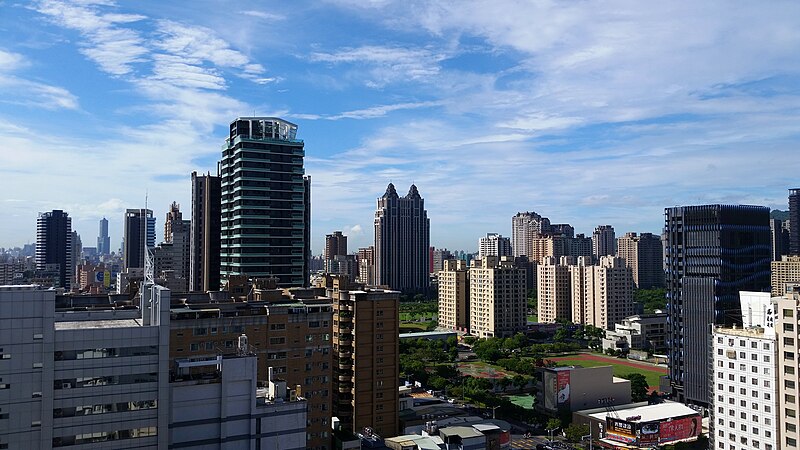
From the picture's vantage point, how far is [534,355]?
11006 centimetres

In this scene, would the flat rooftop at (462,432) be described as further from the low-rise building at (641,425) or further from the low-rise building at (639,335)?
the low-rise building at (639,335)

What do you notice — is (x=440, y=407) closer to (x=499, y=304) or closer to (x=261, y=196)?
(x=261, y=196)

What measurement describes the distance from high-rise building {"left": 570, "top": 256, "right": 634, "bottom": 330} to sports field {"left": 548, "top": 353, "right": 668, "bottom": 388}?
88.2ft

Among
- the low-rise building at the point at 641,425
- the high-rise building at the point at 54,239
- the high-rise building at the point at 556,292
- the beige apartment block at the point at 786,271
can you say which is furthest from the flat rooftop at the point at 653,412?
the high-rise building at the point at 54,239

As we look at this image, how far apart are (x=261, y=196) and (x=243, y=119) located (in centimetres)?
1310

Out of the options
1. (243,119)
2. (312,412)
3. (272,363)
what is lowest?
(312,412)

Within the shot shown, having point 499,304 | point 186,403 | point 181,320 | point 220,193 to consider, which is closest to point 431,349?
point 499,304

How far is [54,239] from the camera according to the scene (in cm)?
19362

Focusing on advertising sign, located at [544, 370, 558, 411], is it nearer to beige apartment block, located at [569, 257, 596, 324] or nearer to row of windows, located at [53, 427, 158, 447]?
Answer: row of windows, located at [53, 427, 158, 447]

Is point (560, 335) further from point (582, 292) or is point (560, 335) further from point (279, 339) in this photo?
point (279, 339)

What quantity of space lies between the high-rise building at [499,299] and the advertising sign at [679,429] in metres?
65.9

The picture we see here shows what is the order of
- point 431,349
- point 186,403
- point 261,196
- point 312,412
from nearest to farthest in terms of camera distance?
point 186,403, point 312,412, point 261,196, point 431,349

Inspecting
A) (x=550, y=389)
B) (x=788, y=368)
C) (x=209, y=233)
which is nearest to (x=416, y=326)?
(x=209, y=233)

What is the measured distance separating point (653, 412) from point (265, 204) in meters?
60.3
